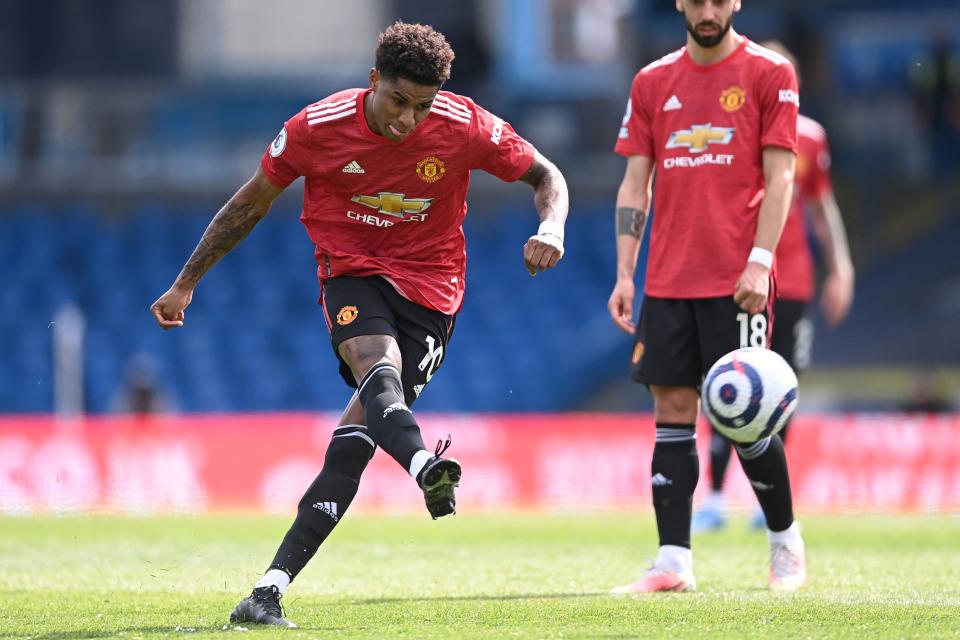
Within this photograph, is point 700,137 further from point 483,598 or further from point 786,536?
point 483,598

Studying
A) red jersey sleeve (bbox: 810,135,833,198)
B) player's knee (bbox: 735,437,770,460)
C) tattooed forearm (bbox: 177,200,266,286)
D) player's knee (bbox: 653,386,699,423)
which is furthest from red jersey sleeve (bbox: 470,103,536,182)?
red jersey sleeve (bbox: 810,135,833,198)

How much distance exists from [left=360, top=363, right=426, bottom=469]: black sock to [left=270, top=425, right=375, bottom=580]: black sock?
0.75 ft

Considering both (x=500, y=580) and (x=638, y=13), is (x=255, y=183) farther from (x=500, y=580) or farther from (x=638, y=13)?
(x=638, y=13)

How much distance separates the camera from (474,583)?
22.9 ft

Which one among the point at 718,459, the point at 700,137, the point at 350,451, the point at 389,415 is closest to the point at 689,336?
the point at 700,137

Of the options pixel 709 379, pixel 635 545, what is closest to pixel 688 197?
pixel 709 379

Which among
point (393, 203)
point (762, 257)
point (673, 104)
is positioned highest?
point (673, 104)

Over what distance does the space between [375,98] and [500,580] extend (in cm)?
240

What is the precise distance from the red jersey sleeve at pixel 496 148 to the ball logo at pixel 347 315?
736mm

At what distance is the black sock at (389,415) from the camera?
524 cm

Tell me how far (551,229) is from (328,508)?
49.8 inches

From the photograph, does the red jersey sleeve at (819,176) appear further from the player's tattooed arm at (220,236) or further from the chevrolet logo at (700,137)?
Answer: the player's tattooed arm at (220,236)

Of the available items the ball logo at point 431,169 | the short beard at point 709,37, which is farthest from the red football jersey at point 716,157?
the ball logo at point 431,169

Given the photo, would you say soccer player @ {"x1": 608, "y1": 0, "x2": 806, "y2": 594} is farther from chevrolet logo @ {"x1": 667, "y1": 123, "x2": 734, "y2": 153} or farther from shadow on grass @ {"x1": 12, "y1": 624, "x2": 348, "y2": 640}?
shadow on grass @ {"x1": 12, "y1": 624, "x2": 348, "y2": 640}
